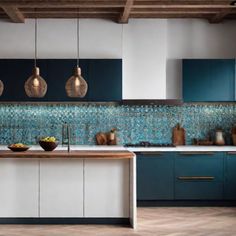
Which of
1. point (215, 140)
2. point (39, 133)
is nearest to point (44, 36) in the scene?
point (39, 133)

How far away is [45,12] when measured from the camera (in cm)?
711

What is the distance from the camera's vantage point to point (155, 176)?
7.07 metres

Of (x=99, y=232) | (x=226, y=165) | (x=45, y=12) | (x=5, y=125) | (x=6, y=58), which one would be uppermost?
(x=45, y=12)

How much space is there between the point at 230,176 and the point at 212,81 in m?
1.45

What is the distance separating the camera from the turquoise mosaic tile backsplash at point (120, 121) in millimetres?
7727

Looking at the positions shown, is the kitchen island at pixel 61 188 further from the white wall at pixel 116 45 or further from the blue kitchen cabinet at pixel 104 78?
the white wall at pixel 116 45

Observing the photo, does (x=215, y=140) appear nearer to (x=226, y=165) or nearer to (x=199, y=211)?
(x=226, y=165)

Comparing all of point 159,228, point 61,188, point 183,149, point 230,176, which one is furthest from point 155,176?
point 61,188

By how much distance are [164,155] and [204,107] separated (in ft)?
3.98

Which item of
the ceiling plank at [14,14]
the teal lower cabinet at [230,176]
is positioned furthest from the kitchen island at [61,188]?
the ceiling plank at [14,14]

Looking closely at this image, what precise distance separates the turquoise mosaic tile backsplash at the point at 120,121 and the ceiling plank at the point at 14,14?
1.35 meters

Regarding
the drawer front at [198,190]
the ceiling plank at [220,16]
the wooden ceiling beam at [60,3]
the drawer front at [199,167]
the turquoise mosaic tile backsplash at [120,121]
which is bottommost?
the drawer front at [198,190]

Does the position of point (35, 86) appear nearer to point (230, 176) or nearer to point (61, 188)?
point (61, 188)

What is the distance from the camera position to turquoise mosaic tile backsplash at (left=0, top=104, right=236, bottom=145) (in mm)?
7727
